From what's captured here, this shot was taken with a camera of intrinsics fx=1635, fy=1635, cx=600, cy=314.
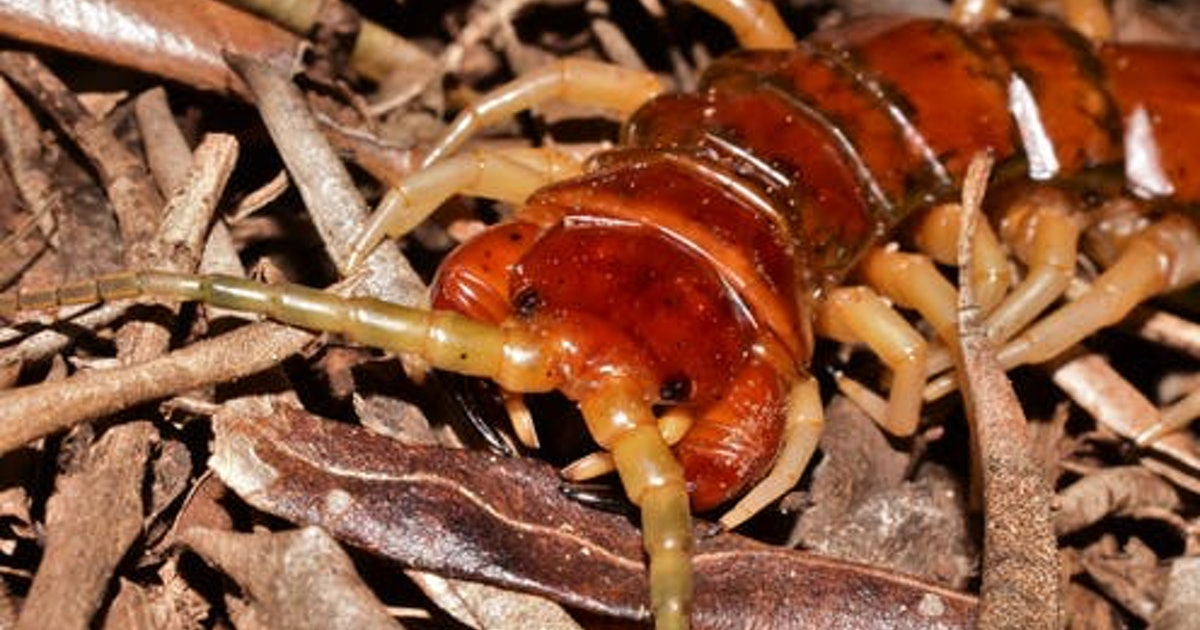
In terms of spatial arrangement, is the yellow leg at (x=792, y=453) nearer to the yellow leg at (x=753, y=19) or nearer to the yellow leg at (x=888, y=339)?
the yellow leg at (x=888, y=339)

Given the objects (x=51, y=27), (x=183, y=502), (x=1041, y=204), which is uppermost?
(x=51, y=27)

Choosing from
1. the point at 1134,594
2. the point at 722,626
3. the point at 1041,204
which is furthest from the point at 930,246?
the point at 722,626

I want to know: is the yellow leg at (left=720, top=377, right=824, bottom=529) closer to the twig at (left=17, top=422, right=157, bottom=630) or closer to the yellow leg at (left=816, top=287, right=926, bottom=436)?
the yellow leg at (left=816, top=287, right=926, bottom=436)

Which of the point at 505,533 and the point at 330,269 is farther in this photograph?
the point at 330,269

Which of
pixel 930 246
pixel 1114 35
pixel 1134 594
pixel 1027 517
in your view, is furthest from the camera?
pixel 1114 35

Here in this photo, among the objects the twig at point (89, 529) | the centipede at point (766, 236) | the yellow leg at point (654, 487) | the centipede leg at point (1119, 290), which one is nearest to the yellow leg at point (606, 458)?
the centipede at point (766, 236)

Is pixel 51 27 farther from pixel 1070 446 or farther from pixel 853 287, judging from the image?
pixel 1070 446

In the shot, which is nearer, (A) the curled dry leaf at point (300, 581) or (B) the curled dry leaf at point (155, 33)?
(A) the curled dry leaf at point (300, 581)

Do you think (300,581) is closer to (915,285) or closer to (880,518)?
(880,518)
